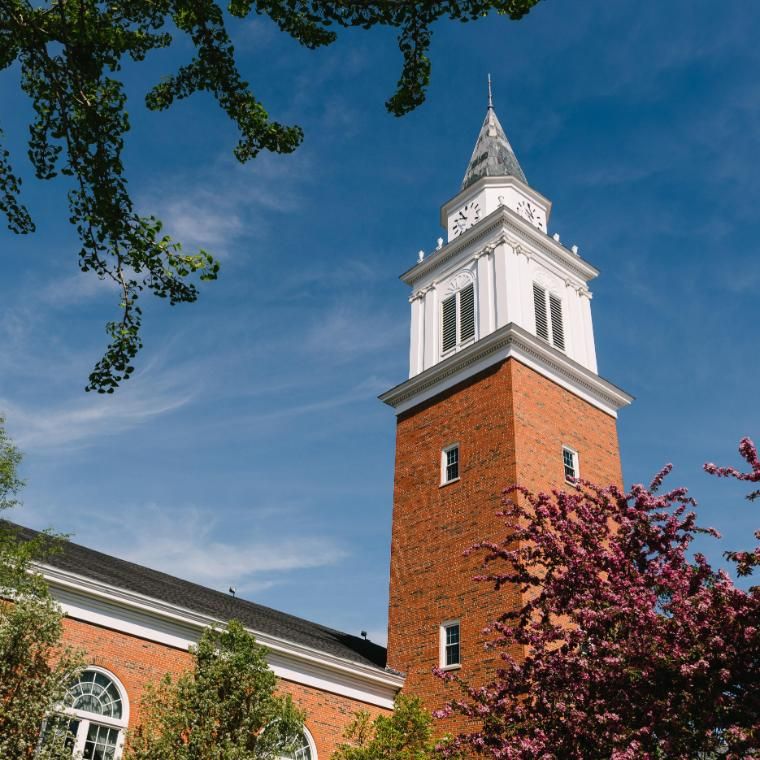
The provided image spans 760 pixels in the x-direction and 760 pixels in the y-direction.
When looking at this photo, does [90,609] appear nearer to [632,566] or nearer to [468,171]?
[632,566]

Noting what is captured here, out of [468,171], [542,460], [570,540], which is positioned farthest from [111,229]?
[468,171]

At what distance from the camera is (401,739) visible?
749 inches

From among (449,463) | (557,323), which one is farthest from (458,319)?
(449,463)

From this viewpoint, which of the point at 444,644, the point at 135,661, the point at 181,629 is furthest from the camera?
the point at 444,644

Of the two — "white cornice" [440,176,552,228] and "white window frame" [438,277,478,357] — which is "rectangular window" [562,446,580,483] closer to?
"white window frame" [438,277,478,357]

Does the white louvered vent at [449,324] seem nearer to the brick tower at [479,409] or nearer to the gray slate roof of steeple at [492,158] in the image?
the brick tower at [479,409]

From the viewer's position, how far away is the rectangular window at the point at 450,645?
23.0 meters

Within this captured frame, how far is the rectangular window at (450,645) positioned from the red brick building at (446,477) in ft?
0.13

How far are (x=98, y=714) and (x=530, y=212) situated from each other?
75.9 ft

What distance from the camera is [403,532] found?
26.6 m

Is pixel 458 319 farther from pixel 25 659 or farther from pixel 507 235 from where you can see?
pixel 25 659

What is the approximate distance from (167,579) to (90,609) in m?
8.54

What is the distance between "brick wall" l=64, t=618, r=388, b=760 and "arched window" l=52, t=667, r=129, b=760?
18 cm

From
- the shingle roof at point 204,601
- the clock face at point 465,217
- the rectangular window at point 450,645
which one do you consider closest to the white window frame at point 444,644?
the rectangular window at point 450,645
